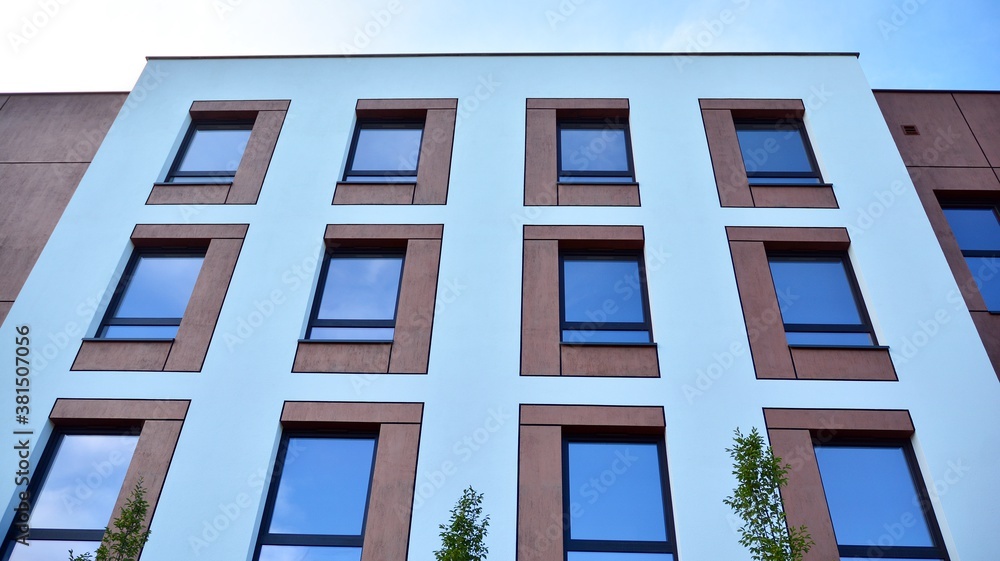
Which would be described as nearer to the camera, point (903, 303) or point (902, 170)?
point (903, 303)

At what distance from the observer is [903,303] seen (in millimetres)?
10445

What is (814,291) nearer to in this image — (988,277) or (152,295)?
(988,277)

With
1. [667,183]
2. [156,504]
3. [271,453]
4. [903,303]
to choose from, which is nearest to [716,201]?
[667,183]

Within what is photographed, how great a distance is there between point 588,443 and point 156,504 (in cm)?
543

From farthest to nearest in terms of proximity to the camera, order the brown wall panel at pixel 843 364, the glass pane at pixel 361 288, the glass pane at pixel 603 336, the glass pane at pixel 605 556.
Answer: the glass pane at pixel 361 288, the glass pane at pixel 603 336, the brown wall panel at pixel 843 364, the glass pane at pixel 605 556

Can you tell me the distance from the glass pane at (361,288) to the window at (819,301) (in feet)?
19.0

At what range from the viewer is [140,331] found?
1084 centimetres

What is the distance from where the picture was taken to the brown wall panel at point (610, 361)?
993cm

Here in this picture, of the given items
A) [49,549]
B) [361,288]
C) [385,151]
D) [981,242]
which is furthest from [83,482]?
[981,242]

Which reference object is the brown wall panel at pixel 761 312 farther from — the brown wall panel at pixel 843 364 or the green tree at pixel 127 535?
the green tree at pixel 127 535

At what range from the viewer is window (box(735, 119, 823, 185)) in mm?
12391

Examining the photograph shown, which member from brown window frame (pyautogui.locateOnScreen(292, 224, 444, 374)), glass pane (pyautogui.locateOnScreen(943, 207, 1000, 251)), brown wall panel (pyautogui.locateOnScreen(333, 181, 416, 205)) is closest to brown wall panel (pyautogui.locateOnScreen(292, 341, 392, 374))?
brown window frame (pyautogui.locateOnScreen(292, 224, 444, 374))

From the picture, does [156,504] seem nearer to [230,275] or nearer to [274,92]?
[230,275]

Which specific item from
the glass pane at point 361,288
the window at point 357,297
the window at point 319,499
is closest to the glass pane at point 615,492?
the window at point 319,499
